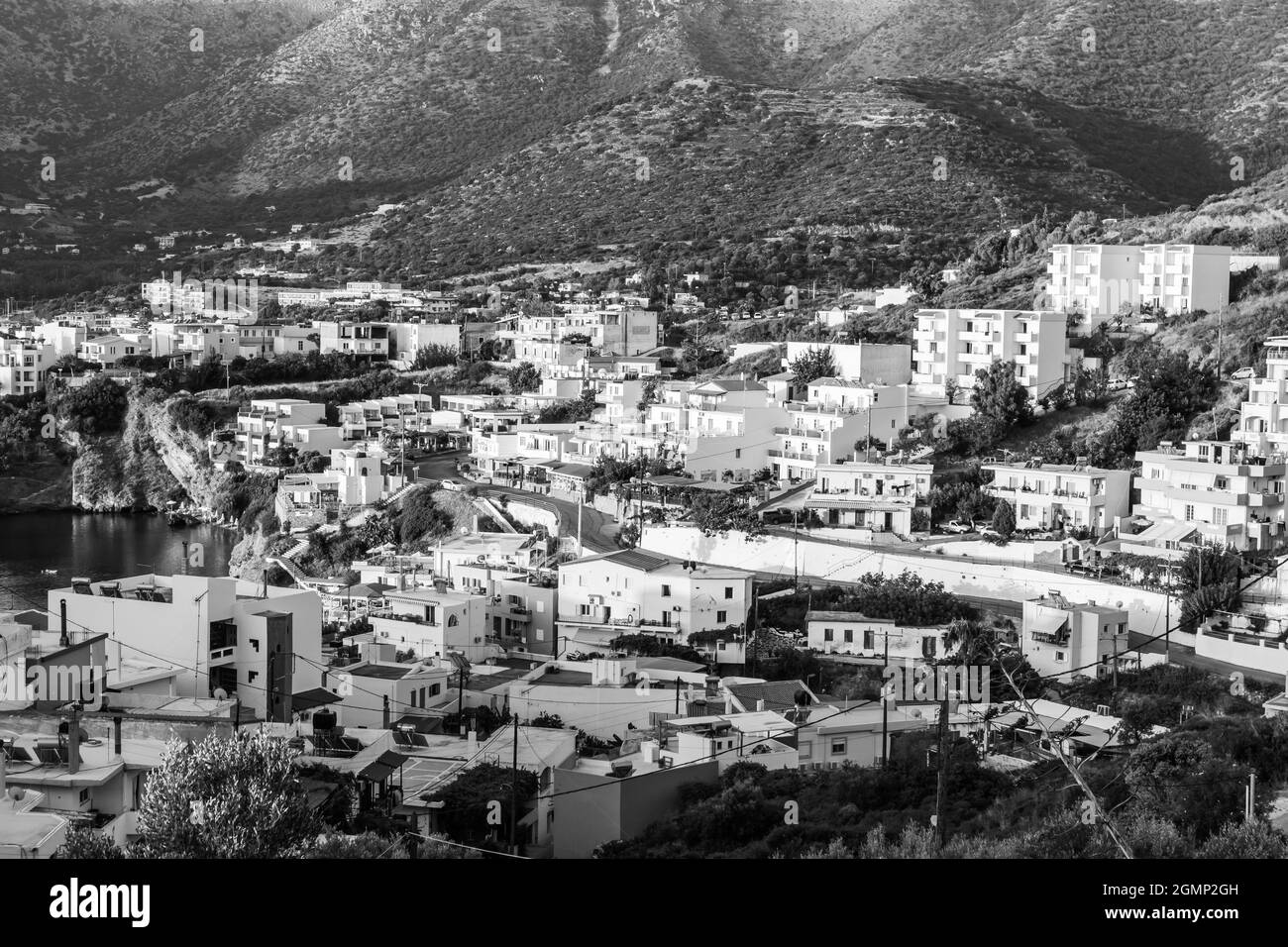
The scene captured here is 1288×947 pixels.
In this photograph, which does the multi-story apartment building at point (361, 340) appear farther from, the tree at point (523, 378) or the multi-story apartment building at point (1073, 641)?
the multi-story apartment building at point (1073, 641)

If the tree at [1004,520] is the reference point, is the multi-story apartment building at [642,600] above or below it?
below

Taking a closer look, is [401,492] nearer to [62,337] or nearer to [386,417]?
[386,417]

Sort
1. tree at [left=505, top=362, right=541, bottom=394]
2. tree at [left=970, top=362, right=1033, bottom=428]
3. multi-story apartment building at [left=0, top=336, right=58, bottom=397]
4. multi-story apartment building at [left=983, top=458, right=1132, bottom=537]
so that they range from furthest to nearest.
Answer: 1. multi-story apartment building at [left=0, top=336, right=58, bottom=397]
2. tree at [left=505, top=362, right=541, bottom=394]
3. tree at [left=970, top=362, right=1033, bottom=428]
4. multi-story apartment building at [left=983, top=458, right=1132, bottom=537]

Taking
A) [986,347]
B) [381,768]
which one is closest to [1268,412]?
[986,347]

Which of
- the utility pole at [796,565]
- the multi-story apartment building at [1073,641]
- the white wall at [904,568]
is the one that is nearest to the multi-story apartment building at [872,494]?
the utility pole at [796,565]

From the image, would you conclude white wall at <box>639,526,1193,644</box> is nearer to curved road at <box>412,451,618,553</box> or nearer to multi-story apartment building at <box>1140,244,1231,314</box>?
curved road at <box>412,451,618,553</box>

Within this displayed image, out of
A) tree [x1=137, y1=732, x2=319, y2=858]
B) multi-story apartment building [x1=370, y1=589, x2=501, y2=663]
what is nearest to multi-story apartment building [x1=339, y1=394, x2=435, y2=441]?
multi-story apartment building [x1=370, y1=589, x2=501, y2=663]
